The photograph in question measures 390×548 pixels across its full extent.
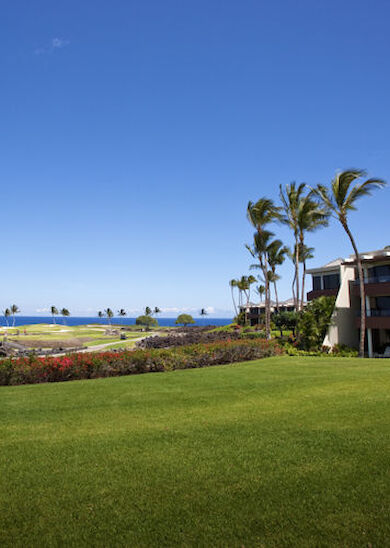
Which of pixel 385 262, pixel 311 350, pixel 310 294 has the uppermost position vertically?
pixel 385 262

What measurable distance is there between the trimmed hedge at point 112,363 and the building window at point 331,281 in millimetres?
16689

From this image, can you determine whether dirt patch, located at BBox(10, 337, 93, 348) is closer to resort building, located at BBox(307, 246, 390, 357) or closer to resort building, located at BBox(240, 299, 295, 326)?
resort building, located at BBox(307, 246, 390, 357)

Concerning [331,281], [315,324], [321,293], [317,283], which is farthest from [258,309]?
[315,324]

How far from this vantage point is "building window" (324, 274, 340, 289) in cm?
3214

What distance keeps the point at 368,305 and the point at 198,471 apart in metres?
24.9

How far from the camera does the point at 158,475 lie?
4848 mm

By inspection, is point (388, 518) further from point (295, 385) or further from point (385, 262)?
point (385, 262)

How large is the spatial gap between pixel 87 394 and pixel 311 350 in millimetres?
18117

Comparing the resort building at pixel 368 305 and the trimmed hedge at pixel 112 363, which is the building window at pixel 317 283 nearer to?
the resort building at pixel 368 305

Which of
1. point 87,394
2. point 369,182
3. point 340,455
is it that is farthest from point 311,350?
point 340,455

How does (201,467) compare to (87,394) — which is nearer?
(201,467)

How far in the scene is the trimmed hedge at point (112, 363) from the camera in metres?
13.0

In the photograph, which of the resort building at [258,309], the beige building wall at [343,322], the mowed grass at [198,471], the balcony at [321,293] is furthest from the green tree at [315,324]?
the resort building at [258,309]

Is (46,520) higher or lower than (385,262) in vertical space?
lower
